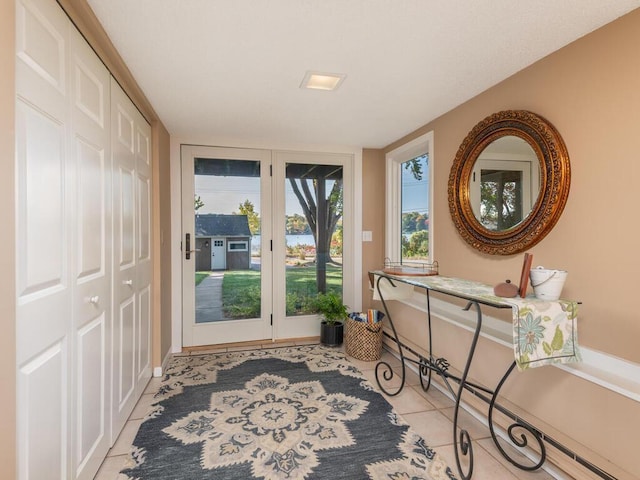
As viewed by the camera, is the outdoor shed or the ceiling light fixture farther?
the outdoor shed

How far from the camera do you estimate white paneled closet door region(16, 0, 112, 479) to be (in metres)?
1.04

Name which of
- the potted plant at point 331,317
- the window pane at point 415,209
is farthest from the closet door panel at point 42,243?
the window pane at point 415,209

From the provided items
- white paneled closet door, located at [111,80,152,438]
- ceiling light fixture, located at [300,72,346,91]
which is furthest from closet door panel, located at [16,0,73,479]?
ceiling light fixture, located at [300,72,346,91]

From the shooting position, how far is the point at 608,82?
1.51 m

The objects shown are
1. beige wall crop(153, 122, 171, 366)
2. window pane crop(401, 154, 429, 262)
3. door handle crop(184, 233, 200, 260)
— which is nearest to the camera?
beige wall crop(153, 122, 171, 366)

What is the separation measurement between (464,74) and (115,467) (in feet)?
9.59

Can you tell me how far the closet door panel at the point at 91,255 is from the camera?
141 cm

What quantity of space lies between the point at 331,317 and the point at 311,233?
0.95 m

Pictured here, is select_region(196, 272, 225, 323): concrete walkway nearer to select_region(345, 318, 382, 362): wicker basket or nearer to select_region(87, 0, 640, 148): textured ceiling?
select_region(345, 318, 382, 362): wicker basket

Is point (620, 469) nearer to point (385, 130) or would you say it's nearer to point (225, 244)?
point (385, 130)

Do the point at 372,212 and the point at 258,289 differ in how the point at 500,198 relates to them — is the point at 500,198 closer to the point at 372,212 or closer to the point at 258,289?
the point at 372,212

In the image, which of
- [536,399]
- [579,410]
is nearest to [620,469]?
[579,410]

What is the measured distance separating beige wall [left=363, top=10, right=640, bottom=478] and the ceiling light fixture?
3.54ft

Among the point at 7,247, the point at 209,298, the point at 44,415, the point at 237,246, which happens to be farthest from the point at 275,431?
the point at 237,246
